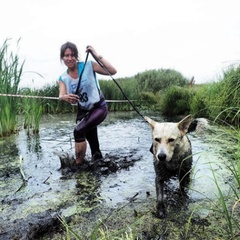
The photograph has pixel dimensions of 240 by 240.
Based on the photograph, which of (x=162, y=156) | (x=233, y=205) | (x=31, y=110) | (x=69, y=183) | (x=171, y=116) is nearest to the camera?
(x=233, y=205)

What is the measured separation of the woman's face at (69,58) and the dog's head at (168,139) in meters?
2.03

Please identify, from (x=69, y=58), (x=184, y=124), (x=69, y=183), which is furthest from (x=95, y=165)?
(x=184, y=124)

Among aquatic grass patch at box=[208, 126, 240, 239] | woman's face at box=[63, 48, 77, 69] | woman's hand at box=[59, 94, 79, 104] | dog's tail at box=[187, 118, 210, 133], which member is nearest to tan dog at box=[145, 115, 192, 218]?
aquatic grass patch at box=[208, 126, 240, 239]

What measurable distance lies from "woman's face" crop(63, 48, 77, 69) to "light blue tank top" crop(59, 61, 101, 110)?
13 cm

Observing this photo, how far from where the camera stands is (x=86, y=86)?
4.59m

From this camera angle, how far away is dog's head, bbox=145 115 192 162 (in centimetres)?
288

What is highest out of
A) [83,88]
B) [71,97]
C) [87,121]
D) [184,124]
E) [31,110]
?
[83,88]

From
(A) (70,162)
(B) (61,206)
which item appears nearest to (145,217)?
(B) (61,206)

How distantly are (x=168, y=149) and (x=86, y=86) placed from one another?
210 cm

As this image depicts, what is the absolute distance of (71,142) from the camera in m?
6.98

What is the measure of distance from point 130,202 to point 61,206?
788mm

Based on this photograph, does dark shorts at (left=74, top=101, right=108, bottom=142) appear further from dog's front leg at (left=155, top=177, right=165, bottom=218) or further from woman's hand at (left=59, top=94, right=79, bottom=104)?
dog's front leg at (left=155, top=177, right=165, bottom=218)

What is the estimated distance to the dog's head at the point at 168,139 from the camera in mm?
2875

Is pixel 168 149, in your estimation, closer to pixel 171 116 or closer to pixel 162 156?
A: pixel 162 156
